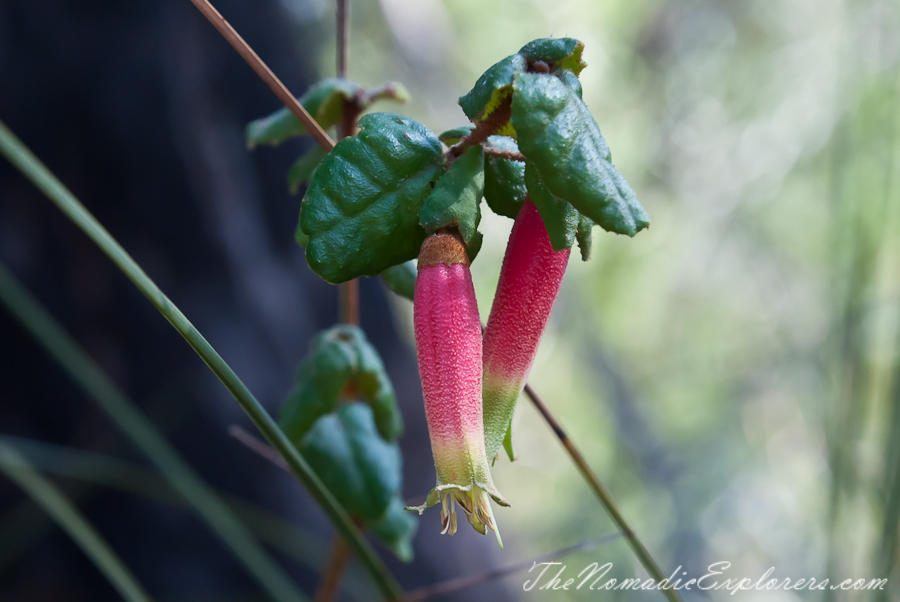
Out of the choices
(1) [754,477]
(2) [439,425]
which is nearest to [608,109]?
(1) [754,477]

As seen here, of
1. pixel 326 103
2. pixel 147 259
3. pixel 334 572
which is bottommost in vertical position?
pixel 334 572

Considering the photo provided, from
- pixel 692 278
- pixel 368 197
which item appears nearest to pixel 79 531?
pixel 368 197

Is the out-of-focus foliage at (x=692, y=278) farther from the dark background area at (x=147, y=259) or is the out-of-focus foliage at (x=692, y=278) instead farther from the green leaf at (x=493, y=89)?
the green leaf at (x=493, y=89)

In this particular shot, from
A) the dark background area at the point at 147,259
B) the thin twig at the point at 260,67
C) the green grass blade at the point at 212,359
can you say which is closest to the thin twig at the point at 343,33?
the thin twig at the point at 260,67

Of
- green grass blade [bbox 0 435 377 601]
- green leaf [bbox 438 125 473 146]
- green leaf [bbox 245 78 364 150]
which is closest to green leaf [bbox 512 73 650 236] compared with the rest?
green leaf [bbox 438 125 473 146]

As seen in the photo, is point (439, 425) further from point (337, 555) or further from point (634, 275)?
point (634, 275)

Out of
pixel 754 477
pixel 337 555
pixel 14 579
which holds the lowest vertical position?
pixel 754 477

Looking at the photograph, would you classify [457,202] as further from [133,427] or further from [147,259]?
[147,259]
